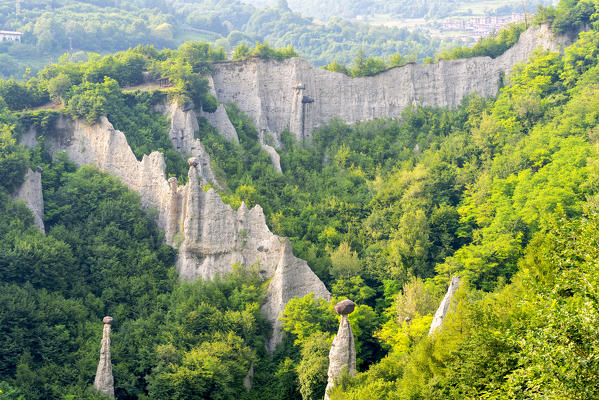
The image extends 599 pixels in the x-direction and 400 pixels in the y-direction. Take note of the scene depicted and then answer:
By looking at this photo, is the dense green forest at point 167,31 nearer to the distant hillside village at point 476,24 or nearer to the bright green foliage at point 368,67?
the distant hillside village at point 476,24

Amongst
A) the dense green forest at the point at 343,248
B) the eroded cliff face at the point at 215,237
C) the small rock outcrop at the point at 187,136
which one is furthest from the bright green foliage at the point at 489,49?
the eroded cliff face at the point at 215,237

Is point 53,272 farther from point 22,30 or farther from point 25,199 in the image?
point 22,30

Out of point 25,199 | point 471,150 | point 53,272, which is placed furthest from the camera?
point 471,150

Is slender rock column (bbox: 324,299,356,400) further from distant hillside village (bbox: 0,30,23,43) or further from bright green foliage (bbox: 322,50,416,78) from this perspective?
distant hillside village (bbox: 0,30,23,43)

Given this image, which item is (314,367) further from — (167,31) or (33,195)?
(167,31)

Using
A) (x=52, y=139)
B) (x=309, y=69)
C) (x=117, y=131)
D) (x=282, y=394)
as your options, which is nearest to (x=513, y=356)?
(x=282, y=394)

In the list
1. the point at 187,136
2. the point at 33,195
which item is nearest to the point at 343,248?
the point at 187,136
